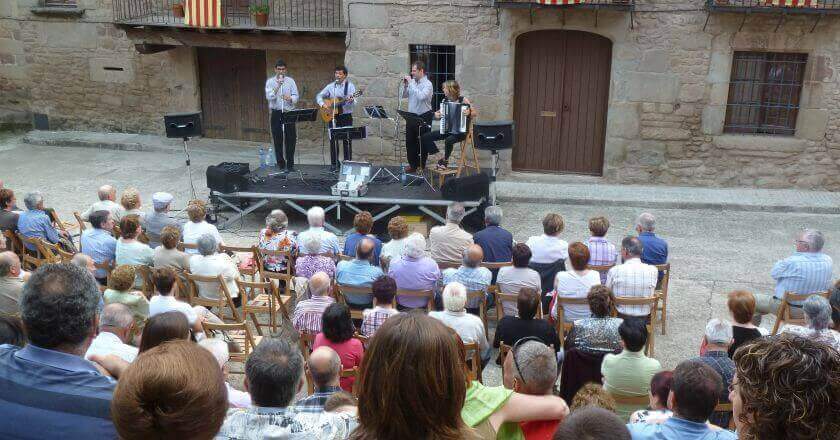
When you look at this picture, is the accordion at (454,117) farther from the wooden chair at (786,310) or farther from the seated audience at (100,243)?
the wooden chair at (786,310)

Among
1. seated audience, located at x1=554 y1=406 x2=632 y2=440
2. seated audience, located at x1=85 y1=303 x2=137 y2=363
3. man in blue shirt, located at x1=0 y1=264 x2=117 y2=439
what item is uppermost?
man in blue shirt, located at x1=0 y1=264 x2=117 y2=439

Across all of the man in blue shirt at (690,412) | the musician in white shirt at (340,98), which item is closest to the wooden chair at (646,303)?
the man in blue shirt at (690,412)

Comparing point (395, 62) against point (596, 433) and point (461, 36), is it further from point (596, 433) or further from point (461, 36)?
point (596, 433)

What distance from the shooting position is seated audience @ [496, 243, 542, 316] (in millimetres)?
6555

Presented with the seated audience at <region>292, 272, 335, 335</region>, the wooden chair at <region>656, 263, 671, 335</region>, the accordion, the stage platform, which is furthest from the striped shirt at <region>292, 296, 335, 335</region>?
the accordion

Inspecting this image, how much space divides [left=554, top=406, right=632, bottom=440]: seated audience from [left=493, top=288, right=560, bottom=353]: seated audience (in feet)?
8.68

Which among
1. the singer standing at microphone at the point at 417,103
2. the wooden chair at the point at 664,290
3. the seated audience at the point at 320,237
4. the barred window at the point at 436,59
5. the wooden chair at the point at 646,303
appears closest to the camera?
the wooden chair at the point at 646,303

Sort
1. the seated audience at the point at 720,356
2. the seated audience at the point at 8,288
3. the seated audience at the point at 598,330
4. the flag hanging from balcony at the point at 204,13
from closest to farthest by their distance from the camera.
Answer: the seated audience at the point at 720,356 < the seated audience at the point at 598,330 < the seated audience at the point at 8,288 < the flag hanging from balcony at the point at 204,13

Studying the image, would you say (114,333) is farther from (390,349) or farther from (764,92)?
(764,92)

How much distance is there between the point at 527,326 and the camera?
5.46 meters

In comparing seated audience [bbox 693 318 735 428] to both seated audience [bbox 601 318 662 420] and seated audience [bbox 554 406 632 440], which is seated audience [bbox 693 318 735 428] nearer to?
seated audience [bbox 601 318 662 420]

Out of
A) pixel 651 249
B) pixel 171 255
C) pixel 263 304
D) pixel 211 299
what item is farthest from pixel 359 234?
pixel 651 249

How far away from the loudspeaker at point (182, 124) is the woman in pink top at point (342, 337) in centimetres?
642

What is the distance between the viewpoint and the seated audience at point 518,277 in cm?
655
